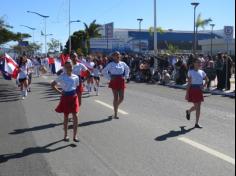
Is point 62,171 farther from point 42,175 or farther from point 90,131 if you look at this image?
point 90,131

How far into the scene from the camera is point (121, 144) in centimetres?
927

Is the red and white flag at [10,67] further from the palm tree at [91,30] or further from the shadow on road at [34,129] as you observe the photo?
the palm tree at [91,30]

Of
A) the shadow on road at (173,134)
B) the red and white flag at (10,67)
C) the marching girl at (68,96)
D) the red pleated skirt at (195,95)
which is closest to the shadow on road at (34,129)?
the marching girl at (68,96)

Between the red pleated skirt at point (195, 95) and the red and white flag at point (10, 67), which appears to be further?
the red and white flag at point (10, 67)

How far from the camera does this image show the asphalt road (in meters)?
7.36

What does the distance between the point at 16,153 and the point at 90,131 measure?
8.66 feet

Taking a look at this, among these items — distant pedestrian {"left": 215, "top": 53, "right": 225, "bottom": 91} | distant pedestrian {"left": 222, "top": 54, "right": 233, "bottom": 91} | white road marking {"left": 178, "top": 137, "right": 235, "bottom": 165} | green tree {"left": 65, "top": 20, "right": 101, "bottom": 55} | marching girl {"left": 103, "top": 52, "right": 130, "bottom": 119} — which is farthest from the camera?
green tree {"left": 65, "top": 20, "right": 101, "bottom": 55}

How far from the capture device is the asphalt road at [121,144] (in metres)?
7.36

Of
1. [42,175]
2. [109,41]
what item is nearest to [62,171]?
[42,175]

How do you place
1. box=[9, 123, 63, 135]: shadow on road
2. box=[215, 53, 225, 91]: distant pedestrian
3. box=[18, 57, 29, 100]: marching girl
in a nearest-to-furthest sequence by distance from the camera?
box=[9, 123, 63, 135]: shadow on road, box=[18, 57, 29, 100]: marching girl, box=[215, 53, 225, 91]: distant pedestrian

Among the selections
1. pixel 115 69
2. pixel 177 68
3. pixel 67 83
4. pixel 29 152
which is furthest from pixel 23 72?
pixel 29 152

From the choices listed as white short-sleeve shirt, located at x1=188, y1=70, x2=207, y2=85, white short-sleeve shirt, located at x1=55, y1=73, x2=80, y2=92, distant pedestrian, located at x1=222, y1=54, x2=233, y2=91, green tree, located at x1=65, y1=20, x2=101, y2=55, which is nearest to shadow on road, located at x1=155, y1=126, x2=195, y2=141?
white short-sleeve shirt, located at x1=188, y1=70, x2=207, y2=85

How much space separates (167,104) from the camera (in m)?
17.0

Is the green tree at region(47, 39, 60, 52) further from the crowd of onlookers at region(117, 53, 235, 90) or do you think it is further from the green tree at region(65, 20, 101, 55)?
the crowd of onlookers at region(117, 53, 235, 90)
